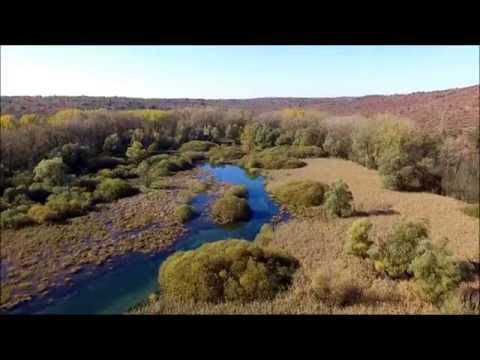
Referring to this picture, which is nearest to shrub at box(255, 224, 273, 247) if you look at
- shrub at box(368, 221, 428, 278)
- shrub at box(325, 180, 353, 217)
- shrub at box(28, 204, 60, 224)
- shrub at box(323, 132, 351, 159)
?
shrub at box(325, 180, 353, 217)

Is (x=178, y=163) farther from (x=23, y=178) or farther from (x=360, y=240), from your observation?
(x=360, y=240)

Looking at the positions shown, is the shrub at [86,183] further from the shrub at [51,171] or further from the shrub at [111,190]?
the shrub at [51,171]

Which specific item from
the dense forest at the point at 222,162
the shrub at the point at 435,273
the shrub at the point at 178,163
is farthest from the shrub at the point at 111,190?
the shrub at the point at 435,273

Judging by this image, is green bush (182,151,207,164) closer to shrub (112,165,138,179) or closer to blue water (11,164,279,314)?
blue water (11,164,279,314)

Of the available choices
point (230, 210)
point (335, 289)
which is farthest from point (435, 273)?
point (230, 210)
